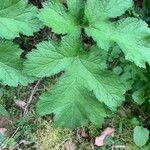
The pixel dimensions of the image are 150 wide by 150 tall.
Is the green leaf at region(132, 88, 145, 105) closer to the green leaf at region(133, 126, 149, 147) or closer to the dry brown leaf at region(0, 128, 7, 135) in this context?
the green leaf at region(133, 126, 149, 147)

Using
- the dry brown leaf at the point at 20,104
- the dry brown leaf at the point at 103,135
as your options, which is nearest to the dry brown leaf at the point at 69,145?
the dry brown leaf at the point at 103,135

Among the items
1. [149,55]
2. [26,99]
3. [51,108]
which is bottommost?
[26,99]

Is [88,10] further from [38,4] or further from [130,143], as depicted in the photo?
[130,143]

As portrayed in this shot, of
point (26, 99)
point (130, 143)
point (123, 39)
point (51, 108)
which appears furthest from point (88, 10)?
point (130, 143)

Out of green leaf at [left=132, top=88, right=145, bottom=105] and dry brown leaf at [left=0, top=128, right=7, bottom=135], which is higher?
green leaf at [left=132, top=88, right=145, bottom=105]

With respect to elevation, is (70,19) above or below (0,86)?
above

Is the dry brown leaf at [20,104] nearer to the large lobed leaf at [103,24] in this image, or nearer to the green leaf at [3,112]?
the green leaf at [3,112]

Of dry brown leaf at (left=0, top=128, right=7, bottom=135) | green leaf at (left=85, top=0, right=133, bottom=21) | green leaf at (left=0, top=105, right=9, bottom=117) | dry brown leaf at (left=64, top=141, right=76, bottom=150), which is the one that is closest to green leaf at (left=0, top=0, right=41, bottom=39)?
green leaf at (left=85, top=0, right=133, bottom=21)

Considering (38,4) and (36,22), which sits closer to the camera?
(36,22)
